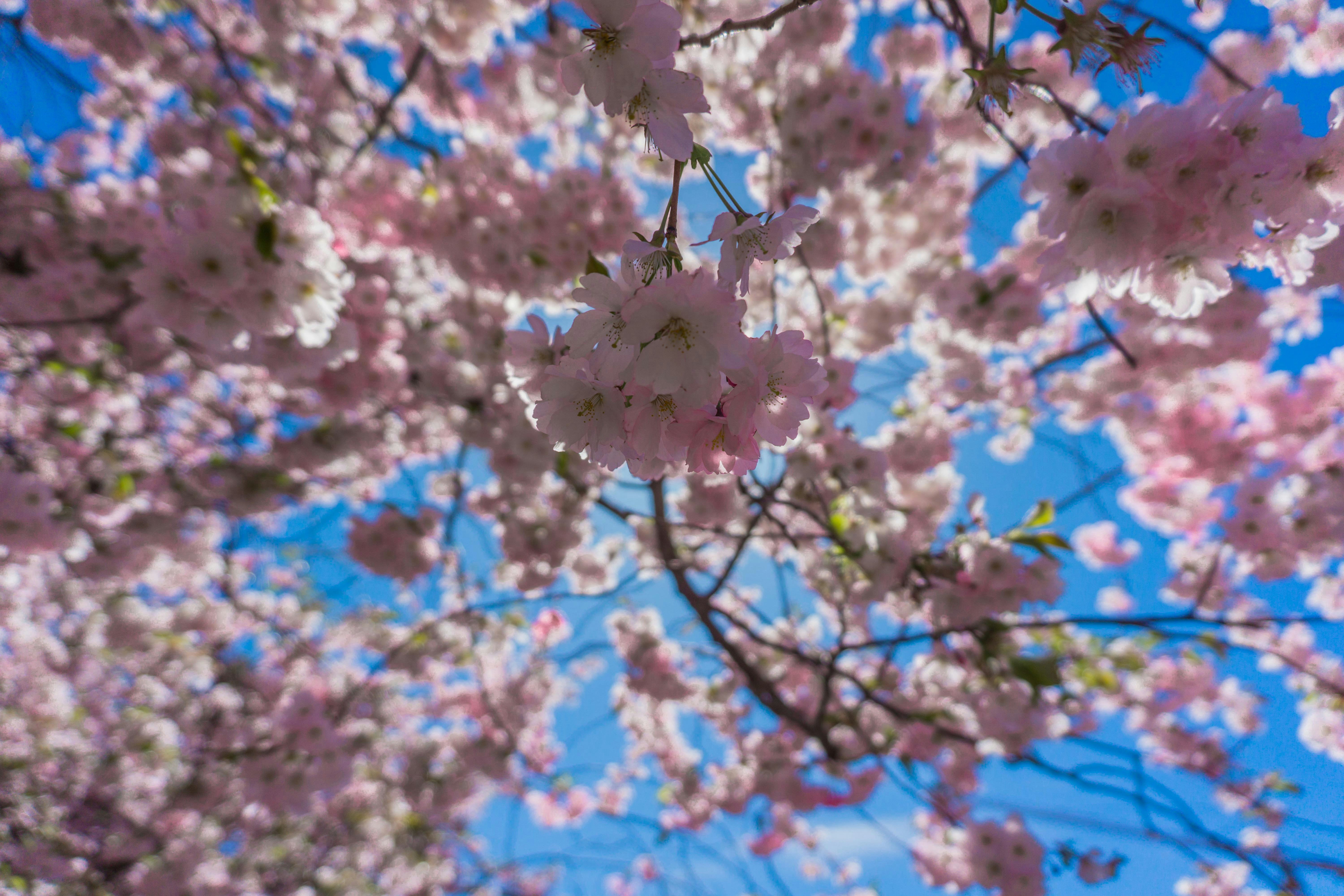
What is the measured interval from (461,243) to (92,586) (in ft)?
15.2

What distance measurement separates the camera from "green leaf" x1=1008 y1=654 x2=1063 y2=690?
5.64ft

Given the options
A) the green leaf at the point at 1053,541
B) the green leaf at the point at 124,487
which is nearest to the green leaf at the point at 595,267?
the green leaf at the point at 1053,541

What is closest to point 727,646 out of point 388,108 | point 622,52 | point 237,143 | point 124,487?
point 622,52

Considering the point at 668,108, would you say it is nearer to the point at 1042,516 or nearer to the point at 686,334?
the point at 686,334

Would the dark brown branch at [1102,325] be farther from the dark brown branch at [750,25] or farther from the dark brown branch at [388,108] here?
the dark brown branch at [388,108]

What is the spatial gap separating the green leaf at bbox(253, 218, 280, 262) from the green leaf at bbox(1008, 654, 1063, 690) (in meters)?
2.41

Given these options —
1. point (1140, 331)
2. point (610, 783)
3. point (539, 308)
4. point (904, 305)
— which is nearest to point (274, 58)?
point (539, 308)

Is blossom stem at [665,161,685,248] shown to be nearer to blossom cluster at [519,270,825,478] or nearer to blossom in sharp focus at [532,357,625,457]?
blossom cluster at [519,270,825,478]

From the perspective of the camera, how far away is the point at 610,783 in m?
6.55

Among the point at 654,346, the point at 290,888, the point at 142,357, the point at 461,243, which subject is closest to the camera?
the point at 654,346

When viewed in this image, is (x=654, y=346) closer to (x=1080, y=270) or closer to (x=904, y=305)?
(x=1080, y=270)

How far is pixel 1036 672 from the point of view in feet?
5.70

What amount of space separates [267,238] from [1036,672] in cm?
248

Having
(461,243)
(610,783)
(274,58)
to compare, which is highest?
(274,58)
